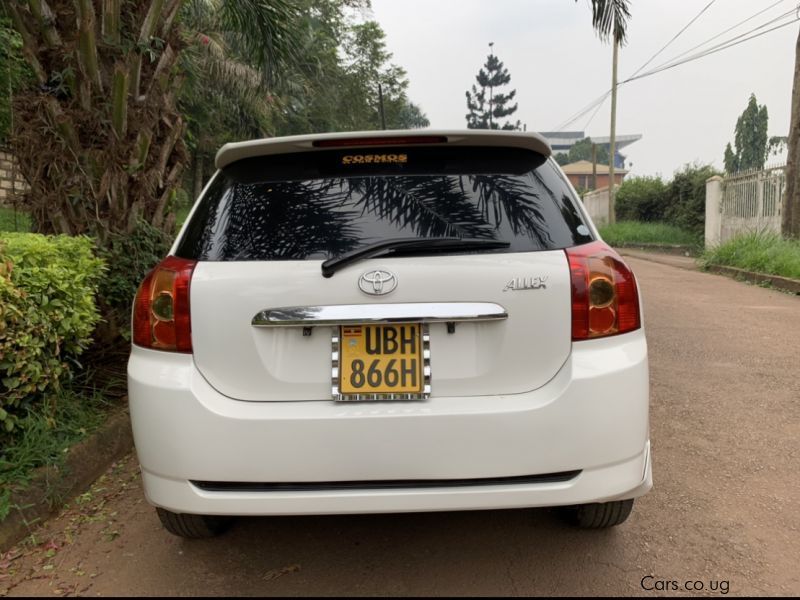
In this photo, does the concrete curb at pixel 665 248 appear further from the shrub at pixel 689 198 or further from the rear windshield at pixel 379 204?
the rear windshield at pixel 379 204

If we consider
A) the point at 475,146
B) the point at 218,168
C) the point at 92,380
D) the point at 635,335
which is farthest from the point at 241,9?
the point at 635,335

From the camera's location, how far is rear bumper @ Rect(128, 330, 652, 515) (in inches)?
83.3

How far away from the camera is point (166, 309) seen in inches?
90.4

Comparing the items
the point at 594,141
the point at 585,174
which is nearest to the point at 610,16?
the point at 585,174

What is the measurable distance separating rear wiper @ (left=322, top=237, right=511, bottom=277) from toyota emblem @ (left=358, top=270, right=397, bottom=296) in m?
0.07

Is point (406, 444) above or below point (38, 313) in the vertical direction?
below

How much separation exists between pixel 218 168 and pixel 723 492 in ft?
8.85

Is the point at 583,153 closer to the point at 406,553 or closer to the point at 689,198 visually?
the point at 689,198

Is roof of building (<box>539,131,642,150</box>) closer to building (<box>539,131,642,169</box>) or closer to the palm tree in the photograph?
building (<box>539,131,642,169</box>)

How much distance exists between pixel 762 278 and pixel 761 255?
860 millimetres

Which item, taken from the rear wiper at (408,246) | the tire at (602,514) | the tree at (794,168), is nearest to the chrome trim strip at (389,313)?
the rear wiper at (408,246)

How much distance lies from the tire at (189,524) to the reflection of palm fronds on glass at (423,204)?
1.36m

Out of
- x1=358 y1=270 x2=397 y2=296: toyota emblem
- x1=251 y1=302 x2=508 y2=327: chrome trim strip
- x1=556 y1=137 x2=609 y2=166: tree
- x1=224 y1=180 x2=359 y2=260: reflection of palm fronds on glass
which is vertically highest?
x1=556 y1=137 x2=609 y2=166: tree

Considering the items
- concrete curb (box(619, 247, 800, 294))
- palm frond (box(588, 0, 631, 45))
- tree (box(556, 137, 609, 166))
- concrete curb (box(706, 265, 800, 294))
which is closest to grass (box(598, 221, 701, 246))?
concrete curb (box(619, 247, 800, 294))
